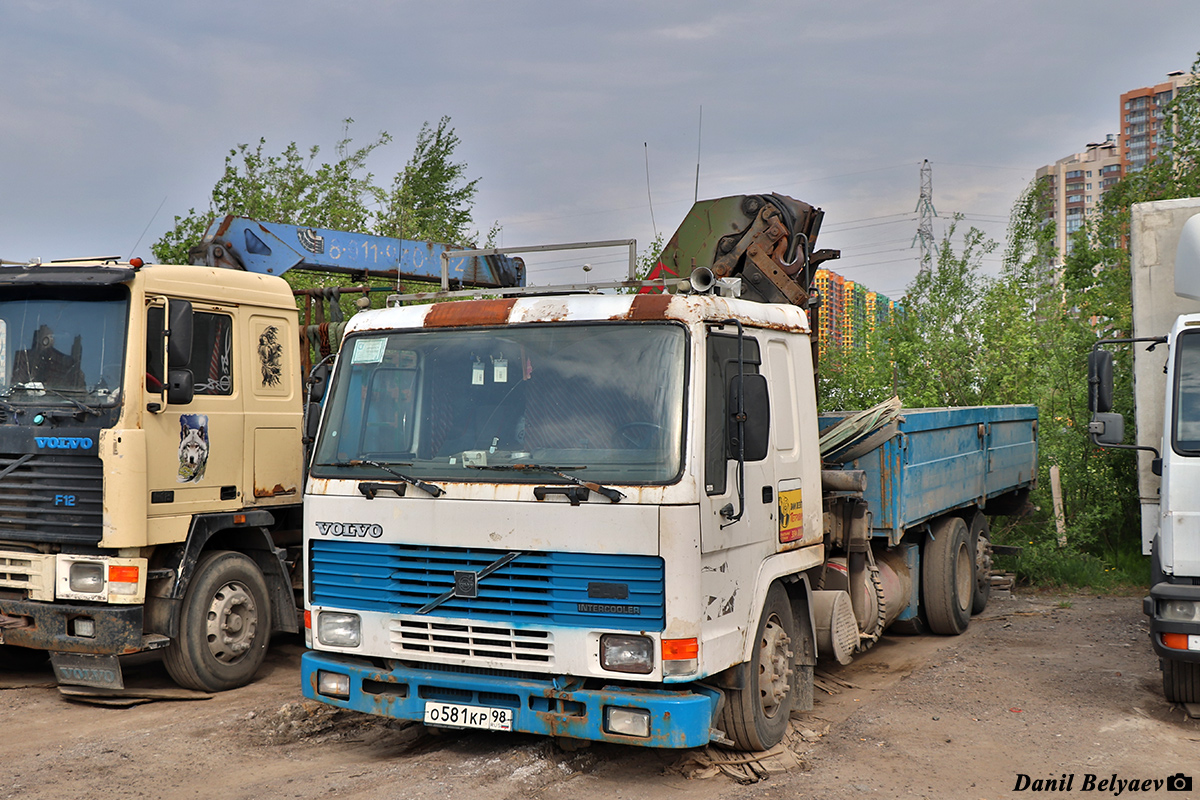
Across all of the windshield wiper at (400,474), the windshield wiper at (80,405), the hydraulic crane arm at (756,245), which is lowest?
the windshield wiper at (400,474)

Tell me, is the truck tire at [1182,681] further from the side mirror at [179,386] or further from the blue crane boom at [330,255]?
the side mirror at [179,386]

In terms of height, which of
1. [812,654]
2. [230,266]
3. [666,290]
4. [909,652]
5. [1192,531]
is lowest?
[909,652]

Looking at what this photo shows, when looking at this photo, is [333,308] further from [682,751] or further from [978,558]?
[978,558]

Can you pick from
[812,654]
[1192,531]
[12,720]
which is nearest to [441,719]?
[812,654]

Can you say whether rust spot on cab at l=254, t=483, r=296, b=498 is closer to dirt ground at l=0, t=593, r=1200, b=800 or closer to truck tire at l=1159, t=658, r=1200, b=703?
dirt ground at l=0, t=593, r=1200, b=800

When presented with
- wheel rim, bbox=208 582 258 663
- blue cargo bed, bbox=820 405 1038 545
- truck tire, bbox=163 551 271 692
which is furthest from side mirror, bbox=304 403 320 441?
blue cargo bed, bbox=820 405 1038 545

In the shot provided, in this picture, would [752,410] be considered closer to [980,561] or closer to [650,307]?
[650,307]

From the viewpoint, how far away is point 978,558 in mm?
9664

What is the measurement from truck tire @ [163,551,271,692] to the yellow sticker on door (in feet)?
12.4

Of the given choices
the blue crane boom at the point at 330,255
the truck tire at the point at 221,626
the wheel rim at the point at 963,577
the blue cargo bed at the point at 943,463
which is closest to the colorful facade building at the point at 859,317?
the blue cargo bed at the point at 943,463

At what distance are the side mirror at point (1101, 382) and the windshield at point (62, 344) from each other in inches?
229

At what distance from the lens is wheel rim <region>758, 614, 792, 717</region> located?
208 inches

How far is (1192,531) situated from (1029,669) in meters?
2.12

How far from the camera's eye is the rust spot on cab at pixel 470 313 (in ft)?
16.9
